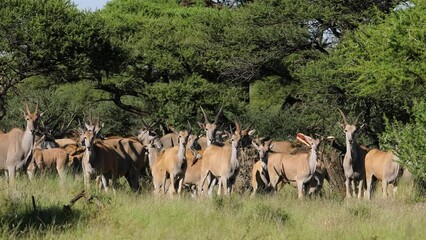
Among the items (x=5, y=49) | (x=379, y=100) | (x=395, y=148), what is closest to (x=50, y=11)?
(x=5, y=49)

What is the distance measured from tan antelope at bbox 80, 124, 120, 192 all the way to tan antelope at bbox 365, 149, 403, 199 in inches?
224

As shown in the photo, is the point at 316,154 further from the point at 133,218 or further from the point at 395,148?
the point at 133,218

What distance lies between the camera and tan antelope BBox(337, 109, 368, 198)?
1848cm

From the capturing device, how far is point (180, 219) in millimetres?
11109

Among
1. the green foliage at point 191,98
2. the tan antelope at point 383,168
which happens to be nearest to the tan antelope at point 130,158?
the tan antelope at point 383,168

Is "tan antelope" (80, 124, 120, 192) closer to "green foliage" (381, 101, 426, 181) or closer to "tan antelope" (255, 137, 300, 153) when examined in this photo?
"green foliage" (381, 101, 426, 181)

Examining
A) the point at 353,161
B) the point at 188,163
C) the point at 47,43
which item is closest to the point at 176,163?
the point at 188,163

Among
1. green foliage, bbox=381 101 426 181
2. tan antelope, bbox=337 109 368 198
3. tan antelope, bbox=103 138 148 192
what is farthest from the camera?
tan antelope, bbox=337 109 368 198

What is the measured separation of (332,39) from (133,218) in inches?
740

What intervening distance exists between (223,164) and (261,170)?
1167 millimetres

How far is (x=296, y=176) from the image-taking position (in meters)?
17.4

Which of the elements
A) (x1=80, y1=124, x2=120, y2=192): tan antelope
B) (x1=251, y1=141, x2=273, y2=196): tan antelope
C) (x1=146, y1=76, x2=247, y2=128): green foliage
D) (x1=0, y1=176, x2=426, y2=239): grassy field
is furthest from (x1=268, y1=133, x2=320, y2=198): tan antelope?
(x1=146, y1=76, x2=247, y2=128): green foliage

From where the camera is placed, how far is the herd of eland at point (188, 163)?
16.0 metres

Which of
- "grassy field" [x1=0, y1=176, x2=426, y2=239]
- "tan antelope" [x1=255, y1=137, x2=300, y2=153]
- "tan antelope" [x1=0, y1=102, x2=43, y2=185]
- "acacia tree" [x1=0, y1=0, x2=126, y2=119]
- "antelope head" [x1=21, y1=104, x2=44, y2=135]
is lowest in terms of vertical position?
"grassy field" [x1=0, y1=176, x2=426, y2=239]
